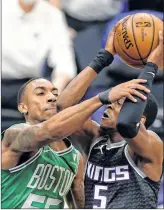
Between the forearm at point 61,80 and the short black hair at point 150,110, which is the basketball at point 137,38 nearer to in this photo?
the short black hair at point 150,110

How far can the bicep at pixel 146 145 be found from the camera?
261 cm

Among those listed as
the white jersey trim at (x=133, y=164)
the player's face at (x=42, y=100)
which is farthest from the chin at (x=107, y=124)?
the player's face at (x=42, y=100)

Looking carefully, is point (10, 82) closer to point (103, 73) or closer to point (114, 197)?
point (103, 73)

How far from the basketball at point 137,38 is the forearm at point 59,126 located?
41 cm

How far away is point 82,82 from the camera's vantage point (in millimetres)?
2795

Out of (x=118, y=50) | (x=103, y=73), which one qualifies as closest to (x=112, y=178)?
(x=118, y=50)

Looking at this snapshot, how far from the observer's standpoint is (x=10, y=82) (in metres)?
3.28

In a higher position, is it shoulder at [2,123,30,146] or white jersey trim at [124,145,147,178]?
shoulder at [2,123,30,146]

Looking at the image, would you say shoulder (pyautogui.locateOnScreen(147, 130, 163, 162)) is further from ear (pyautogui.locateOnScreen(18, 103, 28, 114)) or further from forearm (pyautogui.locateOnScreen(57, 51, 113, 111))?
ear (pyautogui.locateOnScreen(18, 103, 28, 114))

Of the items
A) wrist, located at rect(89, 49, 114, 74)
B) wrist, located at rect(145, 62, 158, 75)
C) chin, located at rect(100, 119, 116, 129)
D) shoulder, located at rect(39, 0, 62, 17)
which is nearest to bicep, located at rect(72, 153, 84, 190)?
chin, located at rect(100, 119, 116, 129)

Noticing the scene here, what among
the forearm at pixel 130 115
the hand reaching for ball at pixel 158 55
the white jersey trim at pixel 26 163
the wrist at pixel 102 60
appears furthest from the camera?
the wrist at pixel 102 60

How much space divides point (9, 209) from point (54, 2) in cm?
125

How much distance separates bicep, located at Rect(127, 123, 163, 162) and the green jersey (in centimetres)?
31

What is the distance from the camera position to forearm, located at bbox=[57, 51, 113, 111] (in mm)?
2770
